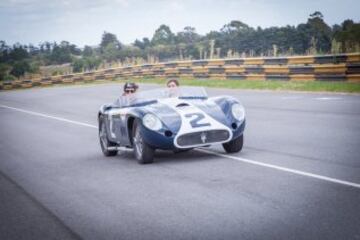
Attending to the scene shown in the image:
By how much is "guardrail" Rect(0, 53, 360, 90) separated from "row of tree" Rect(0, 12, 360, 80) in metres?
1.73

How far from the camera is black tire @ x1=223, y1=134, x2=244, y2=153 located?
9719 mm

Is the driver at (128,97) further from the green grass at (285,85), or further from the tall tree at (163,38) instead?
the tall tree at (163,38)

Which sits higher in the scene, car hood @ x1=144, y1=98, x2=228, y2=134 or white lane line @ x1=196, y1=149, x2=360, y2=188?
car hood @ x1=144, y1=98, x2=228, y2=134

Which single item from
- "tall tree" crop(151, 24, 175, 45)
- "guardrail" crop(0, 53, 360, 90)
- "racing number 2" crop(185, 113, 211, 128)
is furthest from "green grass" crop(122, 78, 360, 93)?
"tall tree" crop(151, 24, 175, 45)

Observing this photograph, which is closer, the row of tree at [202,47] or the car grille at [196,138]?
the car grille at [196,138]

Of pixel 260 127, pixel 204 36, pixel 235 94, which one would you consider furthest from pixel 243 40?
pixel 260 127

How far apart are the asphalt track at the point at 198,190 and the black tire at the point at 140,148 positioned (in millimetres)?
147

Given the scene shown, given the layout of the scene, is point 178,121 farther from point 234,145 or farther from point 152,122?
point 234,145

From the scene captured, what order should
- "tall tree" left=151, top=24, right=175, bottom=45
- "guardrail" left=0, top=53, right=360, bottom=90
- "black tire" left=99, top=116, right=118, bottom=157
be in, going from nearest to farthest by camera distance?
"black tire" left=99, top=116, right=118, bottom=157
"guardrail" left=0, top=53, right=360, bottom=90
"tall tree" left=151, top=24, right=175, bottom=45

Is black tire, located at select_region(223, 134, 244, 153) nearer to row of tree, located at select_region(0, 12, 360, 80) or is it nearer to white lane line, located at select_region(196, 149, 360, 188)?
white lane line, located at select_region(196, 149, 360, 188)

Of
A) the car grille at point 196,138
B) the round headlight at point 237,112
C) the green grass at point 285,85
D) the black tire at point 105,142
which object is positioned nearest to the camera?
the car grille at point 196,138

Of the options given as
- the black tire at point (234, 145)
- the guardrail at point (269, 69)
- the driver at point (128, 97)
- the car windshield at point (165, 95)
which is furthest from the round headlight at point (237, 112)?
the guardrail at point (269, 69)

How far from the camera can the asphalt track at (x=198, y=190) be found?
5434 millimetres

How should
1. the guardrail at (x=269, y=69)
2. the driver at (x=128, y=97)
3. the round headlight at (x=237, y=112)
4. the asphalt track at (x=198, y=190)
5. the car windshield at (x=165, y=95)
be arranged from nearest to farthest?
the asphalt track at (x=198, y=190) < the round headlight at (x=237, y=112) < the car windshield at (x=165, y=95) < the driver at (x=128, y=97) < the guardrail at (x=269, y=69)
